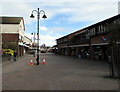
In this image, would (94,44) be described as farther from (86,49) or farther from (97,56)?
(86,49)

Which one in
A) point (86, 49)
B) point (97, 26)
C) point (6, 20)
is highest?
point (6, 20)

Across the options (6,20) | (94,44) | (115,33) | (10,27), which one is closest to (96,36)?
(94,44)

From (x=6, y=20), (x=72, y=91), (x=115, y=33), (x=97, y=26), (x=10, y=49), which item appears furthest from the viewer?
(x=6, y=20)

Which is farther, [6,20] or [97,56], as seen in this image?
[6,20]

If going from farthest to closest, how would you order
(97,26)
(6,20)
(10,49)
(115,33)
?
(6,20) < (10,49) < (97,26) < (115,33)

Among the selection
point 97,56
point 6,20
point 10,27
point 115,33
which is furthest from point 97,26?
point 6,20

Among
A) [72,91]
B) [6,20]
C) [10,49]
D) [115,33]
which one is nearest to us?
[72,91]

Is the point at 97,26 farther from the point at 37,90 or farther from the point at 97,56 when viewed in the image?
the point at 37,90

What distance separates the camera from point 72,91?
6.97 m

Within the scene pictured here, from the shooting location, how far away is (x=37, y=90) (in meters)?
7.10

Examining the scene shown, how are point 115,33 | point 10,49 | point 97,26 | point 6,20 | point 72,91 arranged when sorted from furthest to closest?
1. point 6,20
2. point 10,49
3. point 97,26
4. point 115,33
5. point 72,91

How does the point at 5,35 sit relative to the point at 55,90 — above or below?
above

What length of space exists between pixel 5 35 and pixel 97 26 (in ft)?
65.7

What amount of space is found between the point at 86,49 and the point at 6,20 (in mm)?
19954
